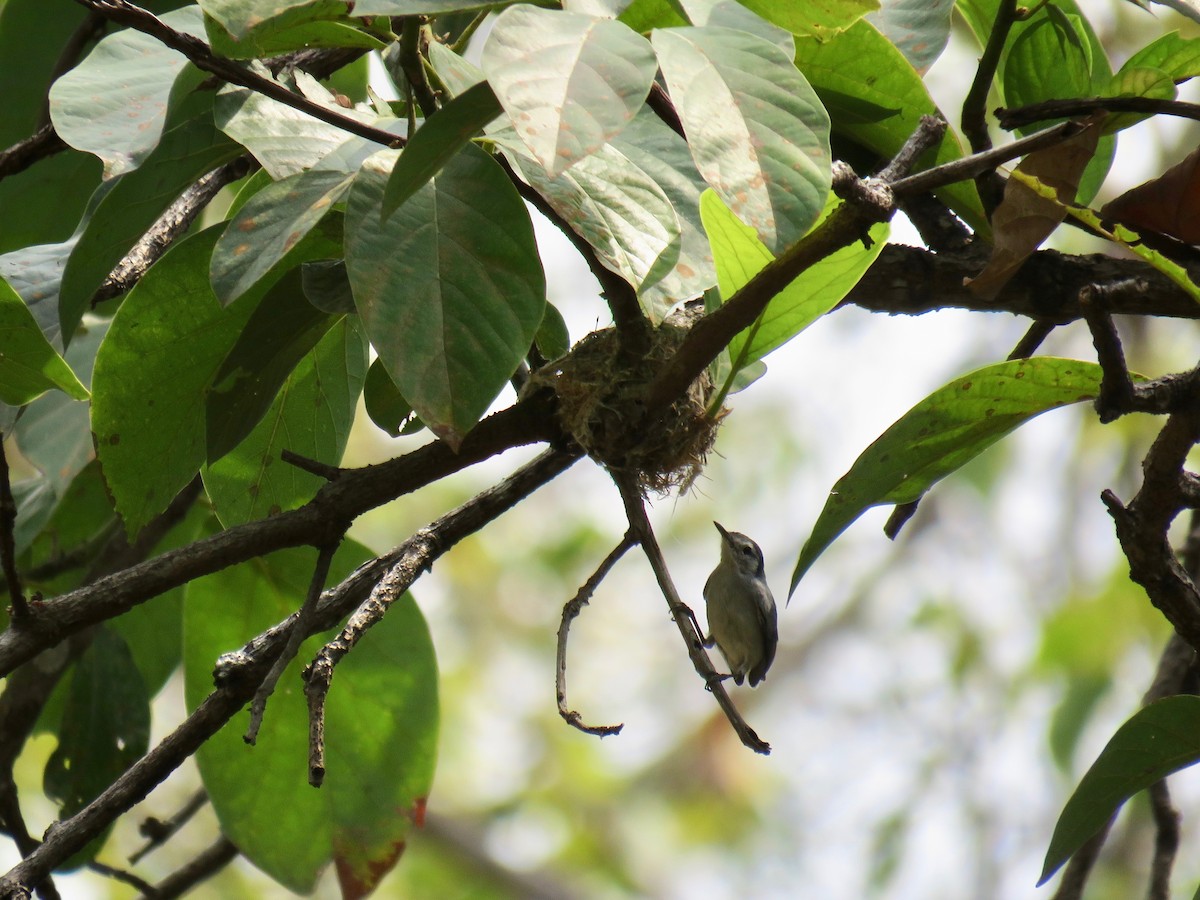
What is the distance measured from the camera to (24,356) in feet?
3.53

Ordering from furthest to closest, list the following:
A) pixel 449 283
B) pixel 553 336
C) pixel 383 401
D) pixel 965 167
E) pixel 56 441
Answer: pixel 56 441 < pixel 553 336 < pixel 383 401 < pixel 449 283 < pixel 965 167

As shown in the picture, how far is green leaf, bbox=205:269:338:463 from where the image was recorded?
114 cm

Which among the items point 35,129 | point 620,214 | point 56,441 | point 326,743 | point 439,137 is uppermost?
point 439,137

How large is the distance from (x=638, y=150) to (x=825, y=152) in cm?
38

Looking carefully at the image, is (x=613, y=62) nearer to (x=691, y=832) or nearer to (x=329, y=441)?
(x=329, y=441)

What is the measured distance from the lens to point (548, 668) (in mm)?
8305

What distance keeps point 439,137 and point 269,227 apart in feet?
0.85

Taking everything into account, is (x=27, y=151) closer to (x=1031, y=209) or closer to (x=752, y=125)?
Answer: (x=752, y=125)

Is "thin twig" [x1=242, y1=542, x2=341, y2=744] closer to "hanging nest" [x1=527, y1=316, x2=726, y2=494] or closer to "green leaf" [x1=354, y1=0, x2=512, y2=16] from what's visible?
"hanging nest" [x1=527, y1=316, x2=726, y2=494]

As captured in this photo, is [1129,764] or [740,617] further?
[740,617]

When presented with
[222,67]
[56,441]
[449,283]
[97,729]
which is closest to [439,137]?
[449,283]

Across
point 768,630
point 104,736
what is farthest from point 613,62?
point 768,630

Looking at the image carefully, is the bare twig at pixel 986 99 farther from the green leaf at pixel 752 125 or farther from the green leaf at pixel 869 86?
the green leaf at pixel 752 125

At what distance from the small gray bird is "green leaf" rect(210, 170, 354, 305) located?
5.86 feet
